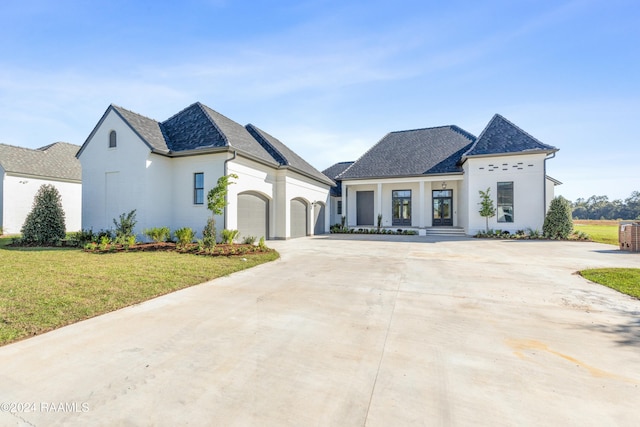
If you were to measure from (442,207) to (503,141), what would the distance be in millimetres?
6196

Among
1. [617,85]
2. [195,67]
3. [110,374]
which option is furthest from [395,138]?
[110,374]

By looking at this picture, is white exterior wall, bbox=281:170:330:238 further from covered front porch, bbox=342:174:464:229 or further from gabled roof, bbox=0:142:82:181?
gabled roof, bbox=0:142:82:181

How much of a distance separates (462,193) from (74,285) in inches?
843

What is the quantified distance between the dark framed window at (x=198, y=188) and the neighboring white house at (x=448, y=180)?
12.1 metres

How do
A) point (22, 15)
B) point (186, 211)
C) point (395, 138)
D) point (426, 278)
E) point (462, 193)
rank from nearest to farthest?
1. point (426, 278)
2. point (22, 15)
3. point (186, 211)
4. point (462, 193)
5. point (395, 138)

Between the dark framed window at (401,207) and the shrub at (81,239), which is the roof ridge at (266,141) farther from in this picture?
the dark framed window at (401,207)

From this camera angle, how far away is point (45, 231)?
1207 cm

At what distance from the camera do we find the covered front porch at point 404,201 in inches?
833

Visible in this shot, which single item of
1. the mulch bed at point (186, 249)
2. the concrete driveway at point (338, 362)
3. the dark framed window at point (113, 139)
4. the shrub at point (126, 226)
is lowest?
the concrete driveway at point (338, 362)

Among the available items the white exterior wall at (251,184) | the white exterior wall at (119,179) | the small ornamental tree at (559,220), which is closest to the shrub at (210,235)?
the white exterior wall at (251,184)

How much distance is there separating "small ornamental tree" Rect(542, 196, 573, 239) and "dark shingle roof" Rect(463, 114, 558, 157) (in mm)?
3197

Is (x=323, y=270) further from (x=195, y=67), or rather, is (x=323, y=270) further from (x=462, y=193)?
(x=462, y=193)

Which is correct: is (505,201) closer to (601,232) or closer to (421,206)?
(421,206)

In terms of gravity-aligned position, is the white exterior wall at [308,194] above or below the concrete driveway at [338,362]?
above
